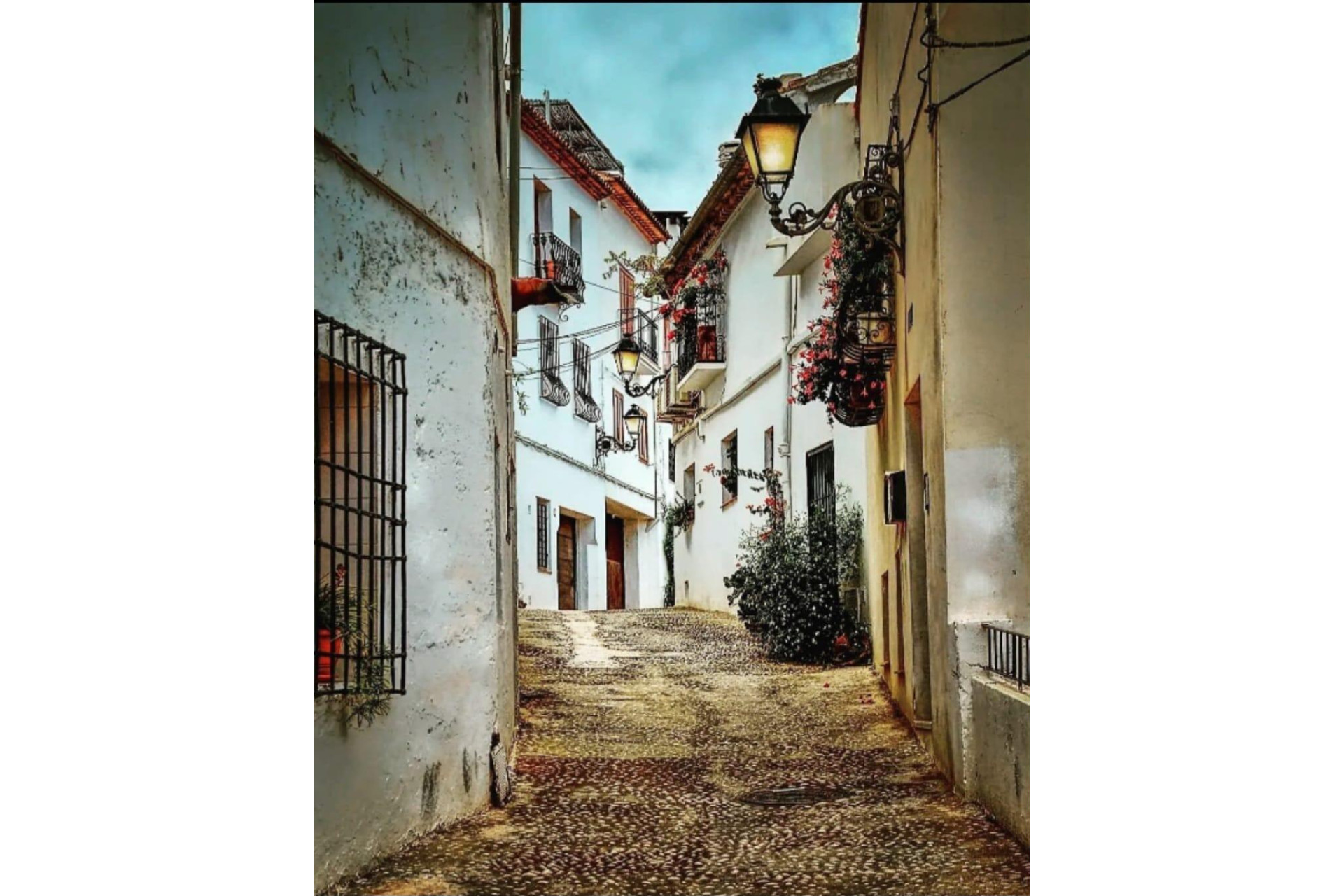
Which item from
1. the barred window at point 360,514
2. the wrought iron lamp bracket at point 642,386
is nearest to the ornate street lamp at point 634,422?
the wrought iron lamp bracket at point 642,386

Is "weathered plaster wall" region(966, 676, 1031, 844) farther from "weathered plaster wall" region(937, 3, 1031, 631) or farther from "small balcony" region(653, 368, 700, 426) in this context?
"small balcony" region(653, 368, 700, 426)

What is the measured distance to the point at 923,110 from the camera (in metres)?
6.30

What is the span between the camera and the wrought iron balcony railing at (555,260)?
17375 mm

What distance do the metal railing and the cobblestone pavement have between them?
20.9 inches

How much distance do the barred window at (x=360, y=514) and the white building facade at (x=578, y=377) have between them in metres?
10.7

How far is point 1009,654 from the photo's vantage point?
5.39 m

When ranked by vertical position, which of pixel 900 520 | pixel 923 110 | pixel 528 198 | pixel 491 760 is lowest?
pixel 491 760

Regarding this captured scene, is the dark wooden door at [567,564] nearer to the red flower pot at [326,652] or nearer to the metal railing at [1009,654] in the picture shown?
the metal railing at [1009,654]

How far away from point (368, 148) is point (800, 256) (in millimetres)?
8046

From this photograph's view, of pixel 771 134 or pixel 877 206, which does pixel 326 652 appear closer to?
pixel 771 134
